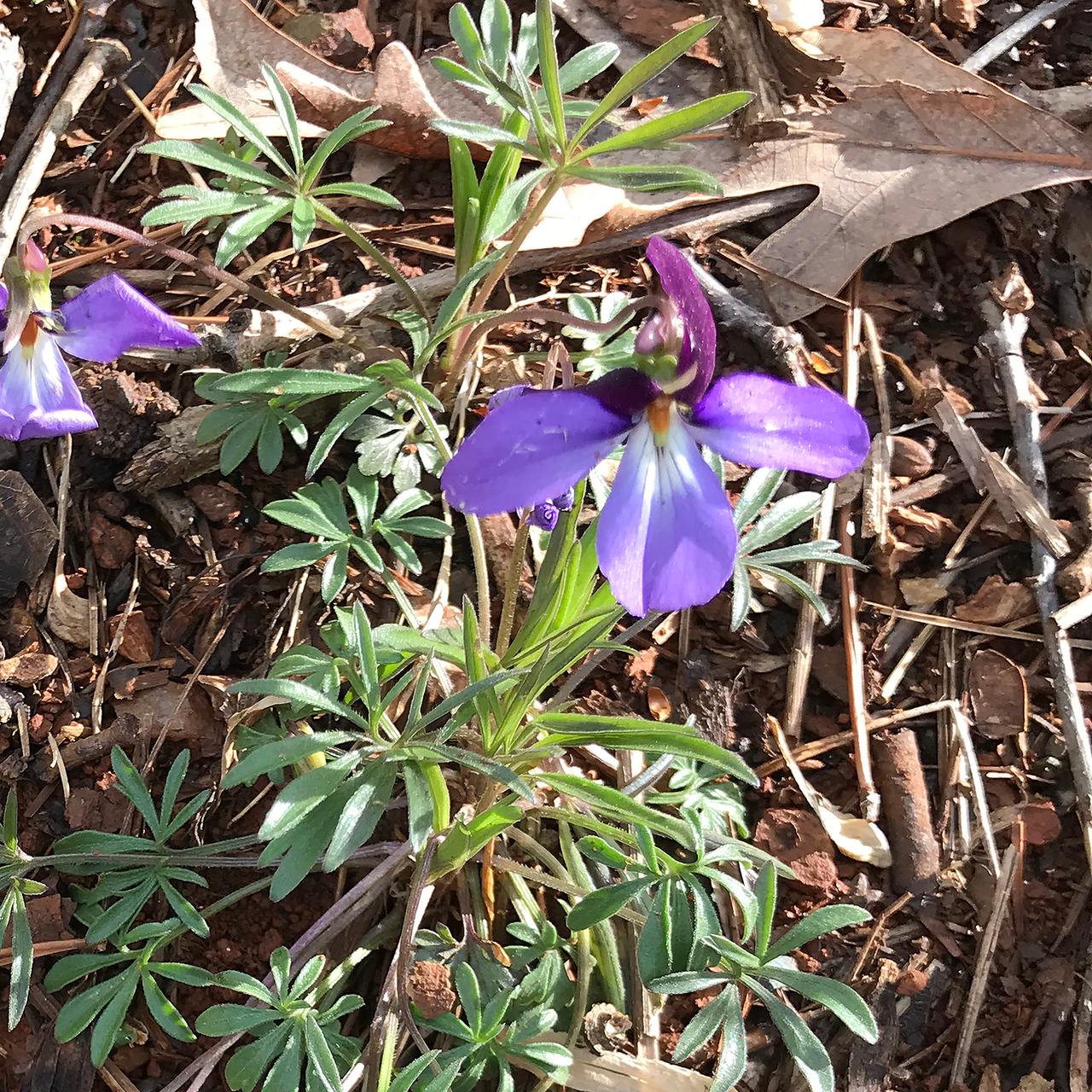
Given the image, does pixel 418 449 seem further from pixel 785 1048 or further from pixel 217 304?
pixel 785 1048

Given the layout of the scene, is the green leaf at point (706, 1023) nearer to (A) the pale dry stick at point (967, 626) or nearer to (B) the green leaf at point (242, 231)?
(A) the pale dry stick at point (967, 626)

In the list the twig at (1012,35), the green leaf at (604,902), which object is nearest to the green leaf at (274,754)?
the green leaf at (604,902)

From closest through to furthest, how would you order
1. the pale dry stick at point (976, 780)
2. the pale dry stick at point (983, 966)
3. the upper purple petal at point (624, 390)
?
1. the upper purple petal at point (624, 390)
2. the pale dry stick at point (983, 966)
3. the pale dry stick at point (976, 780)

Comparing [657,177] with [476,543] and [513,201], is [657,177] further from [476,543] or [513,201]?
[476,543]

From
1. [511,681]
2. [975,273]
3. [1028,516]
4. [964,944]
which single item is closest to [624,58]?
[975,273]

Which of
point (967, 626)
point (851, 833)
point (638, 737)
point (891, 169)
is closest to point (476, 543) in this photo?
point (638, 737)

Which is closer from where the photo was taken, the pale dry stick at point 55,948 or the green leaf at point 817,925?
the green leaf at point 817,925
